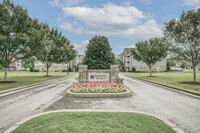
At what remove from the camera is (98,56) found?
12109mm

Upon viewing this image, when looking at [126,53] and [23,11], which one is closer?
[23,11]

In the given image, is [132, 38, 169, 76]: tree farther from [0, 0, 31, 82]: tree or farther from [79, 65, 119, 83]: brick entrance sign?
[0, 0, 31, 82]: tree

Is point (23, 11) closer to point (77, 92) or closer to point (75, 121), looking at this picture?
point (77, 92)

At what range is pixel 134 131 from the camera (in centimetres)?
310

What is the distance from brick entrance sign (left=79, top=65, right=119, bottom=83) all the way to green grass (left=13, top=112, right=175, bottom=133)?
6.84 metres

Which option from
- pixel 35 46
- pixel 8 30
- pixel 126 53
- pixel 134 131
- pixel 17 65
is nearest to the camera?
pixel 134 131

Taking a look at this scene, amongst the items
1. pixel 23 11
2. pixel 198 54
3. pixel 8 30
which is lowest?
pixel 198 54

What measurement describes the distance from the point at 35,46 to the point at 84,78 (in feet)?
28.4

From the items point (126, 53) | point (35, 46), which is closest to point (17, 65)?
point (126, 53)

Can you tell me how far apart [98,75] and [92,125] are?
7.55 metres

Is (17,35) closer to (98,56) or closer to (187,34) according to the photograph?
(98,56)

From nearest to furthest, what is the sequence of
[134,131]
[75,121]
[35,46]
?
[134,131], [75,121], [35,46]

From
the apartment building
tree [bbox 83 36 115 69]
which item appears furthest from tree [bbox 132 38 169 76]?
the apartment building

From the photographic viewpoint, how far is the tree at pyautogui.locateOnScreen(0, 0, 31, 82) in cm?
1236
